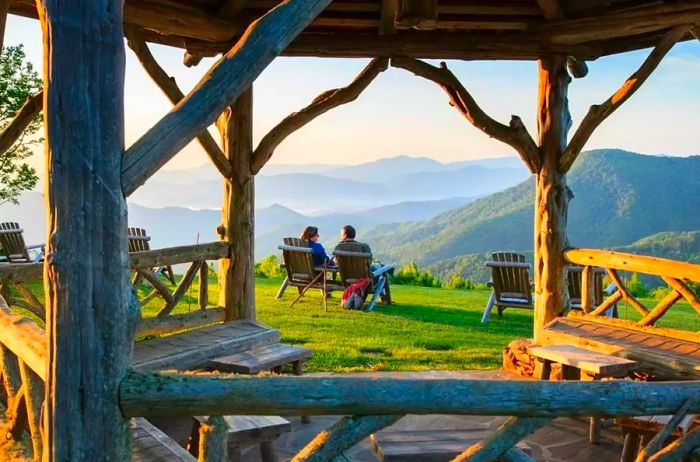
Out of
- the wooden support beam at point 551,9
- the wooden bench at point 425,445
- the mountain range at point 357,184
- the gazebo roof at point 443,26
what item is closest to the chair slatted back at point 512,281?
the gazebo roof at point 443,26

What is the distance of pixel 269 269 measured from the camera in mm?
15781

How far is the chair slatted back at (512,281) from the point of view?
9227 millimetres

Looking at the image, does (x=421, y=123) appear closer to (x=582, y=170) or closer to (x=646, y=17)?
(x=582, y=170)

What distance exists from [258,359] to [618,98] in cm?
373

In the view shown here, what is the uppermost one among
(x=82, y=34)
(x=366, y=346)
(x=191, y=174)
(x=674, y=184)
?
(x=191, y=174)

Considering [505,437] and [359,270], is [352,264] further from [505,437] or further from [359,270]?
[505,437]

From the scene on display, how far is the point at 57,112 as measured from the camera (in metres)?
2.41

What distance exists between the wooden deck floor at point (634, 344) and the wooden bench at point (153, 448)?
3399mm

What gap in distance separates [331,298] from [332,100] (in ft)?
17.9

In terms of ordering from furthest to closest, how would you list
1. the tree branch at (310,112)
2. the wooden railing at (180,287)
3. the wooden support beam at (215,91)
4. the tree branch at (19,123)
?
the tree branch at (310,112) < the wooden railing at (180,287) < the tree branch at (19,123) < the wooden support beam at (215,91)

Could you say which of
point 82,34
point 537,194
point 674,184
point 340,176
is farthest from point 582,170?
point 340,176

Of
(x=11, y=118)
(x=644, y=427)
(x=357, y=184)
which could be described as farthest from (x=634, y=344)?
(x=357, y=184)

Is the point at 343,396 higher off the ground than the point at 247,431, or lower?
higher

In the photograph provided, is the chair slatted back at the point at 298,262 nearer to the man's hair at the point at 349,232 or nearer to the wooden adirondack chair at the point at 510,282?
the man's hair at the point at 349,232
